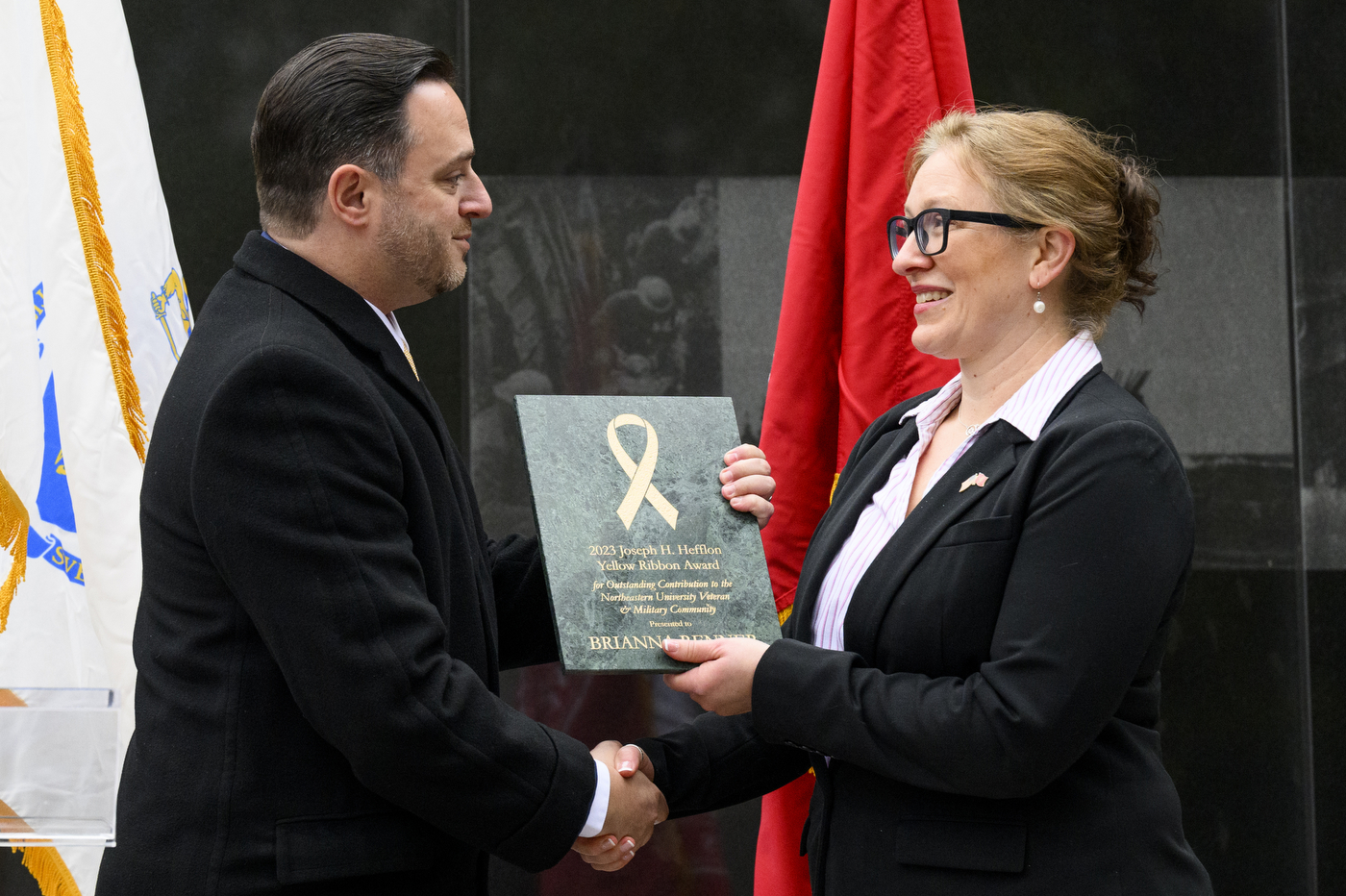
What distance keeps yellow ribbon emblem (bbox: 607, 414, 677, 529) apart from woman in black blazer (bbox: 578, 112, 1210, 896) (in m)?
0.25

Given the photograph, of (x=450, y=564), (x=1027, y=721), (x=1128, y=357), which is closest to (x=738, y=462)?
(x=450, y=564)

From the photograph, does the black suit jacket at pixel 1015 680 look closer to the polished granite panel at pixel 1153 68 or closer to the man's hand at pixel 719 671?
the man's hand at pixel 719 671

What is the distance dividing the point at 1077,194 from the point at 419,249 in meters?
1.07

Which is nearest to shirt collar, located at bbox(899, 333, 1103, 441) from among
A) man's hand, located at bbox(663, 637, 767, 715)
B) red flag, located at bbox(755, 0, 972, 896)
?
man's hand, located at bbox(663, 637, 767, 715)

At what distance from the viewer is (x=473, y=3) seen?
348 cm

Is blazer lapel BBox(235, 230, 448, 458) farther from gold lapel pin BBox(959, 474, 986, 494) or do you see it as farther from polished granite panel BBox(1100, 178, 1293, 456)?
polished granite panel BBox(1100, 178, 1293, 456)

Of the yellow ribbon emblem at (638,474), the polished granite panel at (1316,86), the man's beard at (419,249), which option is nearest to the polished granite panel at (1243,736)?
the polished granite panel at (1316,86)

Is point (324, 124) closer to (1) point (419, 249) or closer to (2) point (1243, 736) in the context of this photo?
(1) point (419, 249)

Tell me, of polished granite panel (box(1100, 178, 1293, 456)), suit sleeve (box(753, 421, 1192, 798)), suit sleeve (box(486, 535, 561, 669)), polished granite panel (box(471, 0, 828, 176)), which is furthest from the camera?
polished granite panel (box(1100, 178, 1293, 456))

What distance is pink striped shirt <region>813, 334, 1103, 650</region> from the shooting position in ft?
6.10

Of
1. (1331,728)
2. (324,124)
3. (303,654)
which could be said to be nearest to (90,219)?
(324,124)

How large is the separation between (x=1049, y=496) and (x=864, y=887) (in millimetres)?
645

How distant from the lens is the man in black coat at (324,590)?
1655 mm

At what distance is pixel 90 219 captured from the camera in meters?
2.49
